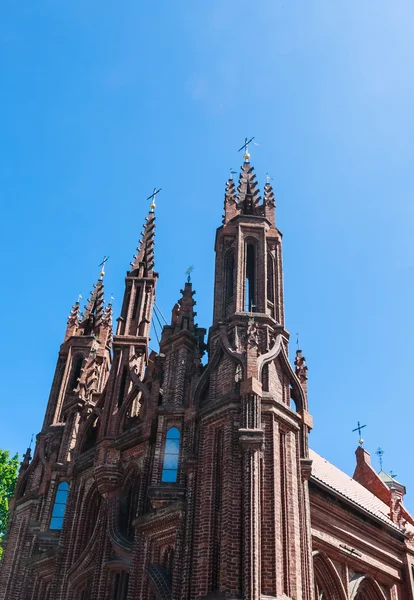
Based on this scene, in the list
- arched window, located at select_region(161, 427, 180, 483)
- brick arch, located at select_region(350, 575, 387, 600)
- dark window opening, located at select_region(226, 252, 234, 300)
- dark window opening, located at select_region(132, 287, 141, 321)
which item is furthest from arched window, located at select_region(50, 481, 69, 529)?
brick arch, located at select_region(350, 575, 387, 600)

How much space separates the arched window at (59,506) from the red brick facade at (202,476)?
0.05 m

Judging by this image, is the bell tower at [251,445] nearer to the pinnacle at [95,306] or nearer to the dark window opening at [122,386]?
the dark window opening at [122,386]

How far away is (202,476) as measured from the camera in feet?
59.0

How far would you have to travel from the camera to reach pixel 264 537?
53.1 ft

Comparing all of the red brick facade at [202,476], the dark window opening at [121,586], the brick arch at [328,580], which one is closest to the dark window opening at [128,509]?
the red brick facade at [202,476]

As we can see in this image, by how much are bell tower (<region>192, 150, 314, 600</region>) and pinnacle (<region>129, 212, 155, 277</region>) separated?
5791mm

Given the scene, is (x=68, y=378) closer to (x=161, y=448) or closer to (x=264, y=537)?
(x=161, y=448)

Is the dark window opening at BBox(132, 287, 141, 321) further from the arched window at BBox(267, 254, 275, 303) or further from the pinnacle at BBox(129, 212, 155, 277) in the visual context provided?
the arched window at BBox(267, 254, 275, 303)

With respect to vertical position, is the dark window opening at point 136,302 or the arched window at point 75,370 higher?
the dark window opening at point 136,302

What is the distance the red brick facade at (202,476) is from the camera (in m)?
16.7

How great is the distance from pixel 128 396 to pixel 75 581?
660cm

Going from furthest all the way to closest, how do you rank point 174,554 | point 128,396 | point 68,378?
point 68,378 < point 128,396 < point 174,554

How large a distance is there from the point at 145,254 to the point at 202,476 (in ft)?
46.4

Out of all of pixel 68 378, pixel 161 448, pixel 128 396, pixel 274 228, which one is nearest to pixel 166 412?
pixel 161 448
